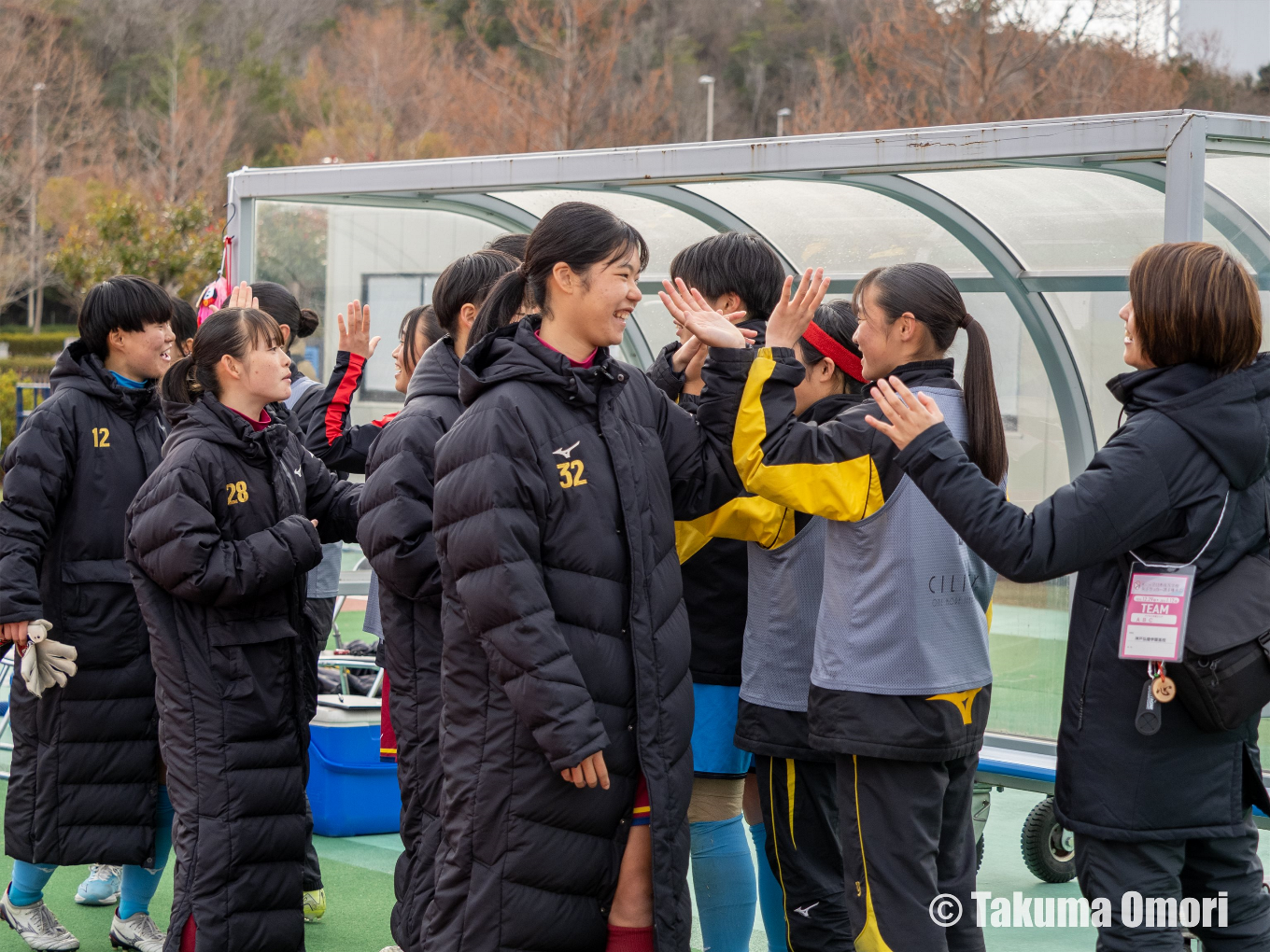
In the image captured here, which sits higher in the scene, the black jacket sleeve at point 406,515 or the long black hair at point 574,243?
the long black hair at point 574,243

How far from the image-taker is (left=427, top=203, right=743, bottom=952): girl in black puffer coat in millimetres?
2465

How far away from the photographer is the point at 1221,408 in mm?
2477

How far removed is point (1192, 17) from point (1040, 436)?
22577mm

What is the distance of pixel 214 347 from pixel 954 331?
1.90 metres

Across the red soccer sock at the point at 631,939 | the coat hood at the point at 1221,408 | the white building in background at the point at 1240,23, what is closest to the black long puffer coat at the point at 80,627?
the red soccer sock at the point at 631,939

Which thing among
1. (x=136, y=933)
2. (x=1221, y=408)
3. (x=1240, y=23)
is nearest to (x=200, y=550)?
(x=136, y=933)

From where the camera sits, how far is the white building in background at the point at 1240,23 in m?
24.2

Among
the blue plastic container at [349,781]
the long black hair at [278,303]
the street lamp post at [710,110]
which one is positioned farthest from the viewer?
the street lamp post at [710,110]

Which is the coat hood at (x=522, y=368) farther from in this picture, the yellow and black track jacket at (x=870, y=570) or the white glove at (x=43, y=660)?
the white glove at (x=43, y=660)

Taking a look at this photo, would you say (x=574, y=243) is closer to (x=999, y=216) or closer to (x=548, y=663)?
(x=548, y=663)

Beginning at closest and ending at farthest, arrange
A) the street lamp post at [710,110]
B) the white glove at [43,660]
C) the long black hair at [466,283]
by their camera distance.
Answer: the long black hair at [466,283] < the white glove at [43,660] < the street lamp post at [710,110]

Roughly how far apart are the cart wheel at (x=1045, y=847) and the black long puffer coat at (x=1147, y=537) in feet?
5.76

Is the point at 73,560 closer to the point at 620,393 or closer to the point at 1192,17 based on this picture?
the point at 620,393

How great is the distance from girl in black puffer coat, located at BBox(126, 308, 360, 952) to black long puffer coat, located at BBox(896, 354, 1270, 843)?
1770 mm
